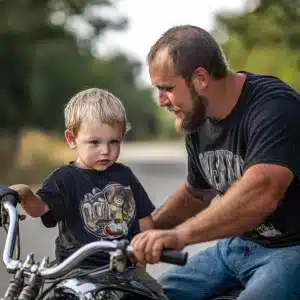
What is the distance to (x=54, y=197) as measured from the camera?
330 centimetres

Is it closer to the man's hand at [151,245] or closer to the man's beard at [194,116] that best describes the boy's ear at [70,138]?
the man's beard at [194,116]

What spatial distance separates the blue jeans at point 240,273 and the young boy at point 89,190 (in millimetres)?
336

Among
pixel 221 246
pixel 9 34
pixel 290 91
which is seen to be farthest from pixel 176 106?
pixel 9 34

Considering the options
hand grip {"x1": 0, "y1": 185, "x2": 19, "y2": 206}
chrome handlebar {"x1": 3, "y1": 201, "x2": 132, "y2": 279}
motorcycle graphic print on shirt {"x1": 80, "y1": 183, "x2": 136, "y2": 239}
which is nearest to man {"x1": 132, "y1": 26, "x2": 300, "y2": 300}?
chrome handlebar {"x1": 3, "y1": 201, "x2": 132, "y2": 279}

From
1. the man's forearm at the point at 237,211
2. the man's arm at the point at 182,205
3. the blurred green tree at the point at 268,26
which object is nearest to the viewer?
the man's forearm at the point at 237,211

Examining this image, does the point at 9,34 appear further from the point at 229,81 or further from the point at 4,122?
the point at 229,81

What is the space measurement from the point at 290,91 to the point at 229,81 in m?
0.25

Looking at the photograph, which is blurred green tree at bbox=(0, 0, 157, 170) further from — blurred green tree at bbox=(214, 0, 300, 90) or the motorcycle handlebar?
the motorcycle handlebar

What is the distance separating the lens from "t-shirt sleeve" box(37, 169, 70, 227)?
3285 millimetres

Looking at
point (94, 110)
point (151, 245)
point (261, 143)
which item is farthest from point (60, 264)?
point (261, 143)

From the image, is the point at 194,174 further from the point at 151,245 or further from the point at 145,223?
the point at 151,245

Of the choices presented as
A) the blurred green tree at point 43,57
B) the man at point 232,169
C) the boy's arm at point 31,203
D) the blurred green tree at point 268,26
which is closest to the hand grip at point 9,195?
the boy's arm at point 31,203

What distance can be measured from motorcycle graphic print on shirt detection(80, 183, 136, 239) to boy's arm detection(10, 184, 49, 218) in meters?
0.16

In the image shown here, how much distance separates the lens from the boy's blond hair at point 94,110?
3.33 m
